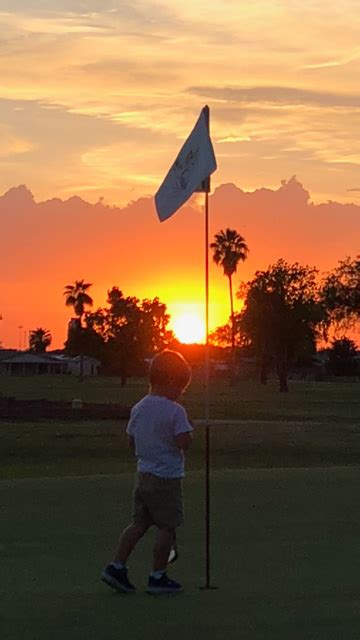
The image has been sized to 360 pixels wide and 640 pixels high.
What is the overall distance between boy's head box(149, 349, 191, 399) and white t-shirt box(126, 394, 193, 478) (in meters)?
0.08

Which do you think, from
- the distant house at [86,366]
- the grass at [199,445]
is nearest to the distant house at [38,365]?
the distant house at [86,366]

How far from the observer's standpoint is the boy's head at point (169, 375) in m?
9.23

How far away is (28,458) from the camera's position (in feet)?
92.0

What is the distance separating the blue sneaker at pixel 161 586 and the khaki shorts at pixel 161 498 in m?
0.36

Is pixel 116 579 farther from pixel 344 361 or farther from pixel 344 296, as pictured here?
pixel 344 361

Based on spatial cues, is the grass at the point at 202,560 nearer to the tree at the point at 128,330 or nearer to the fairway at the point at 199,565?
the fairway at the point at 199,565

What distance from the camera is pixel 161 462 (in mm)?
9227

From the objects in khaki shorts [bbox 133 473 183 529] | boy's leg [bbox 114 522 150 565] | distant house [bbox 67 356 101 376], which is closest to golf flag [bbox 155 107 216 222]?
khaki shorts [bbox 133 473 183 529]

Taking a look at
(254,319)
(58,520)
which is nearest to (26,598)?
(58,520)

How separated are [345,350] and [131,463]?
14131 centimetres

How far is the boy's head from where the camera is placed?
9.23 metres

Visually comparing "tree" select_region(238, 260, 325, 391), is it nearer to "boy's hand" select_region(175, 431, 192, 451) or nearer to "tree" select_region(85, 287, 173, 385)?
"tree" select_region(85, 287, 173, 385)

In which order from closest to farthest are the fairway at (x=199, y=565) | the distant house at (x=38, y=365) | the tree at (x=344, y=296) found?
the fairway at (x=199, y=565), the tree at (x=344, y=296), the distant house at (x=38, y=365)

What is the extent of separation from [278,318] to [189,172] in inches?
3909
